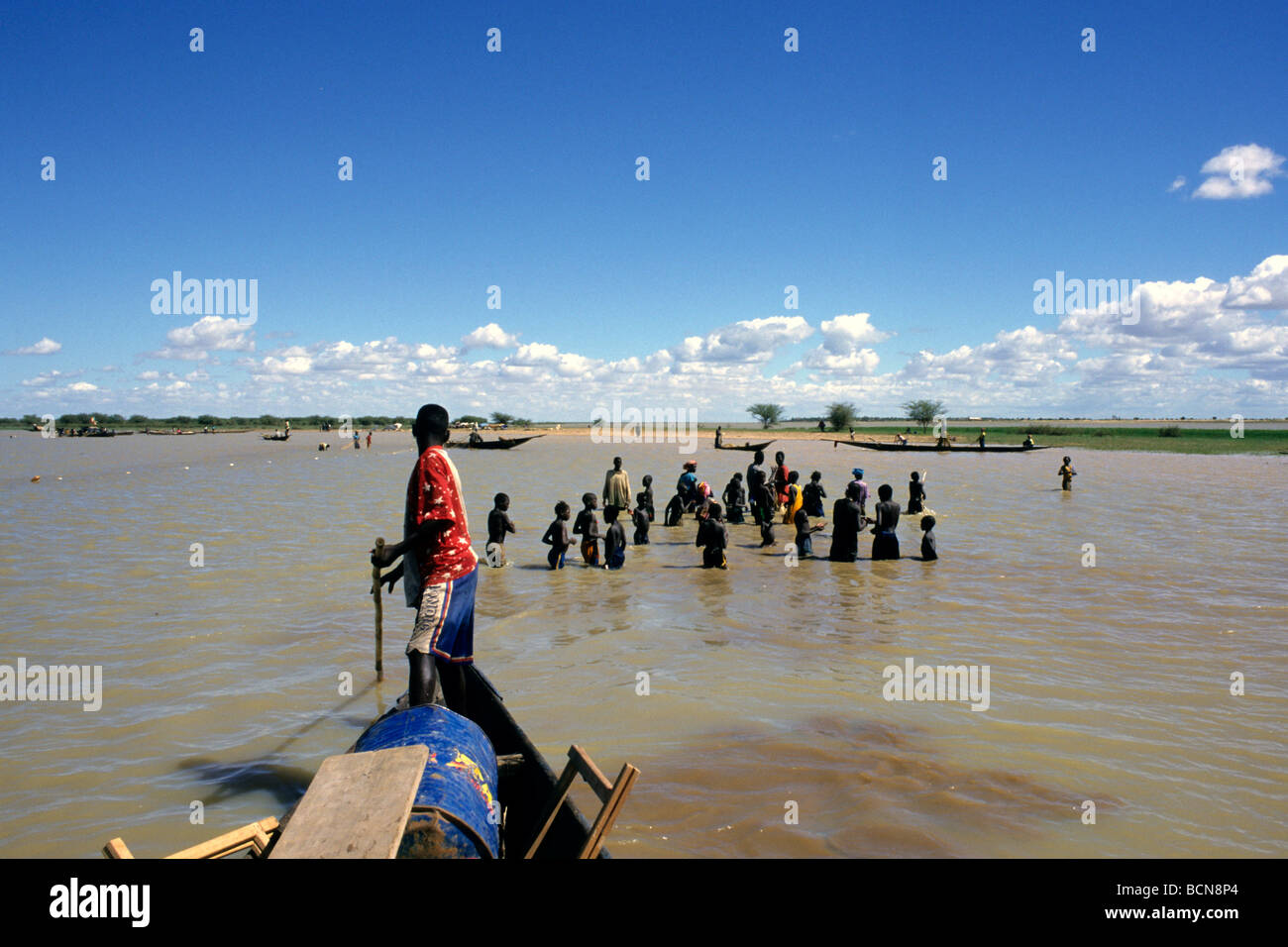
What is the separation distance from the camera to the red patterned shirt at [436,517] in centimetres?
472

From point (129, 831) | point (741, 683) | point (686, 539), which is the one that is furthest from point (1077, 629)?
point (129, 831)

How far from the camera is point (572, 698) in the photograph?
731 cm

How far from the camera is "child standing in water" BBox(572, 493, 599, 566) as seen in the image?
13133 mm

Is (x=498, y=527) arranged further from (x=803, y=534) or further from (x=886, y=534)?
(x=886, y=534)

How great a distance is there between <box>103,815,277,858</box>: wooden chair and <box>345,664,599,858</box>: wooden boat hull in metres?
0.77

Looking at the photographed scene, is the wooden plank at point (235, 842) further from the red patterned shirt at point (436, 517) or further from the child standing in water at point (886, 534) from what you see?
the child standing in water at point (886, 534)

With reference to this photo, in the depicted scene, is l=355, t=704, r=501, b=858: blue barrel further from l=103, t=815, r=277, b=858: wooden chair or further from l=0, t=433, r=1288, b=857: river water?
l=0, t=433, r=1288, b=857: river water

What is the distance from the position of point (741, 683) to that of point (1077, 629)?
195 inches

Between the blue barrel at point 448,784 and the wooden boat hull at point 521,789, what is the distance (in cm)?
24

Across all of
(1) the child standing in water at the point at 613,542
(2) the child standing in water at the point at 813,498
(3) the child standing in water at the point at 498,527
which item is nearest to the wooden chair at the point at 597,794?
(3) the child standing in water at the point at 498,527

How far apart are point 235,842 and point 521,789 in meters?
1.66

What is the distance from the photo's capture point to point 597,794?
333 cm
